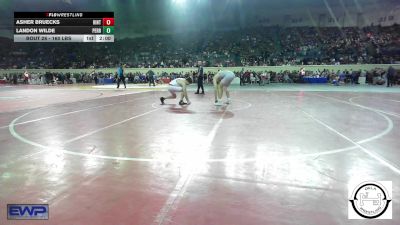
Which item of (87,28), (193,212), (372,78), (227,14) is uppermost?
(227,14)

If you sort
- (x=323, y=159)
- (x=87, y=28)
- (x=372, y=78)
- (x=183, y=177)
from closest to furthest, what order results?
1. (x=183, y=177)
2. (x=323, y=159)
3. (x=87, y=28)
4. (x=372, y=78)

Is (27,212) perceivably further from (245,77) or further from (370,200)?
(245,77)

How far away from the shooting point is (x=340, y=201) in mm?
4273

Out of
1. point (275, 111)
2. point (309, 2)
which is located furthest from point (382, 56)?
point (275, 111)

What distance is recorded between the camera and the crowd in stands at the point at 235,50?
38.8 m

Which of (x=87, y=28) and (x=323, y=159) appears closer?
(x=323, y=159)

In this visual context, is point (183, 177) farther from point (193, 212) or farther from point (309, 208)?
point (309, 208)

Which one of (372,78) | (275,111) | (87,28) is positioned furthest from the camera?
(372,78)

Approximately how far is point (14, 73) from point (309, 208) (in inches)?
1782
